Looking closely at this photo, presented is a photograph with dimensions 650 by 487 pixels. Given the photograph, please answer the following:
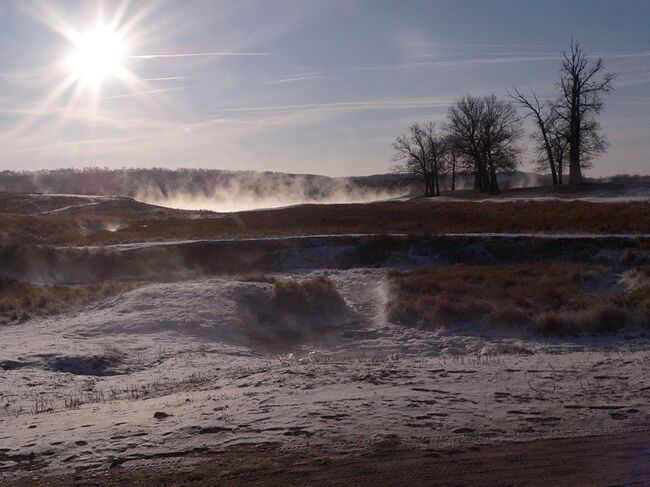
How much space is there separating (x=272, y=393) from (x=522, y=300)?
440 inches

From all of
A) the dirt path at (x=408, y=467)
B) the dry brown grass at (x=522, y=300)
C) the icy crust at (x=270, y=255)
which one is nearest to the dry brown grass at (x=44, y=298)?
the icy crust at (x=270, y=255)

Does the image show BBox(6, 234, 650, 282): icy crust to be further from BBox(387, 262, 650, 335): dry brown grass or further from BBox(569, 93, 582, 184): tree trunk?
BBox(569, 93, 582, 184): tree trunk

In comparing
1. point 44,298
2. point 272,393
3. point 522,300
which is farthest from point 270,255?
point 272,393

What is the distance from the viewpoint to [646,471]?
5.71 metres

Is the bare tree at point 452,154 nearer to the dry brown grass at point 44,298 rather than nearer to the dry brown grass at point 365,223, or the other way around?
the dry brown grass at point 365,223

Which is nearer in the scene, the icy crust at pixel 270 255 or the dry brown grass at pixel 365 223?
the icy crust at pixel 270 255

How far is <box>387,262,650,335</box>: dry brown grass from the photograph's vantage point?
53.3 ft

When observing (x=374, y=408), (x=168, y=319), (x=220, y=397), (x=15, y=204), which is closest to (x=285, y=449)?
(x=374, y=408)

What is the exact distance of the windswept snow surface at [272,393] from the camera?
6.71 m

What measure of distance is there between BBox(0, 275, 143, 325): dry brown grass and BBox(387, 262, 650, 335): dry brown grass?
306 inches

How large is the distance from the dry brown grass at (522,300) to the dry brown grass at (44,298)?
778cm

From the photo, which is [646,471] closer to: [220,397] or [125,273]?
[220,397]

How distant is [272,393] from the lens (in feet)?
27.3

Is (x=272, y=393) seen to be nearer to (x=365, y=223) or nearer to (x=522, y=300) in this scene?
(x=522, y=300)
